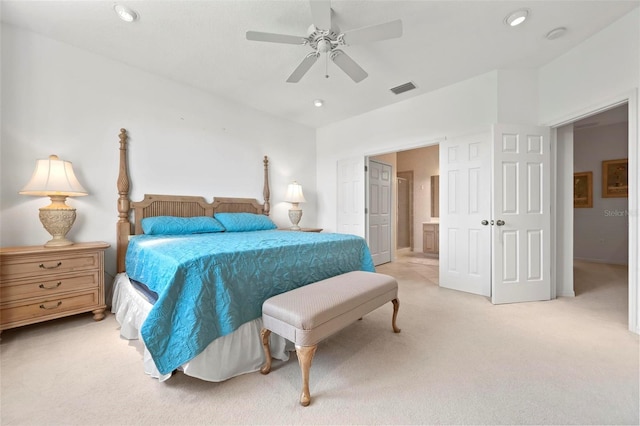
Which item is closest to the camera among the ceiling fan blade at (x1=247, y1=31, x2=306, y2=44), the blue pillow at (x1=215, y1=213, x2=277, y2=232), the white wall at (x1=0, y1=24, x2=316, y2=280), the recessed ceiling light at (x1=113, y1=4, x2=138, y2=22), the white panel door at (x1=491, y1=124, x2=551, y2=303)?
the ceiling fan blade at (x1=247, y1=31, x2=306, y2=44)

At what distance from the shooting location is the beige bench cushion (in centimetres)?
143

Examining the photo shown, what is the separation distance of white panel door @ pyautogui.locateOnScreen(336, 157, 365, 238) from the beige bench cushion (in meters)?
2.63

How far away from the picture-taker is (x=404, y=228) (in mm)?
6836

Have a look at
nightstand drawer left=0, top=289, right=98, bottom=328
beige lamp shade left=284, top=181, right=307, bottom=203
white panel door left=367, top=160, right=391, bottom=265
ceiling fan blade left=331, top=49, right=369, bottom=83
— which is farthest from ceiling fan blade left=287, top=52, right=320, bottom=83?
nightstand drawer left=0, top=289, right=98, bottom=328

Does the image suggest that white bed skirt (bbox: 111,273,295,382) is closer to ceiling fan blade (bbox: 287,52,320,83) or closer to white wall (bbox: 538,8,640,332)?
ceiling fan blade (bbox: 287,52,320,83)

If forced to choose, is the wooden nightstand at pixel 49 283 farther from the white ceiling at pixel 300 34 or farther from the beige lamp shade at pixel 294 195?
the beige lamp shade at pixel 294 195

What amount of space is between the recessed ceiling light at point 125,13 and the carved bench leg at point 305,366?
292cm

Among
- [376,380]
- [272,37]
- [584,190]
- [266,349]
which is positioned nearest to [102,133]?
[272,37]

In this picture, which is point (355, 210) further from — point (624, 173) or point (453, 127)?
point (624, 173)

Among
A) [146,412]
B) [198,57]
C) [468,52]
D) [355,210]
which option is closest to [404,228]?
[355,210]

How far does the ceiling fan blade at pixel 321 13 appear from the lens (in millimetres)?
1734

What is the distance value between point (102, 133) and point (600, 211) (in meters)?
8.42

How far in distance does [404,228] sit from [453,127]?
3776mm

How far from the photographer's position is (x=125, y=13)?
2.15 m
